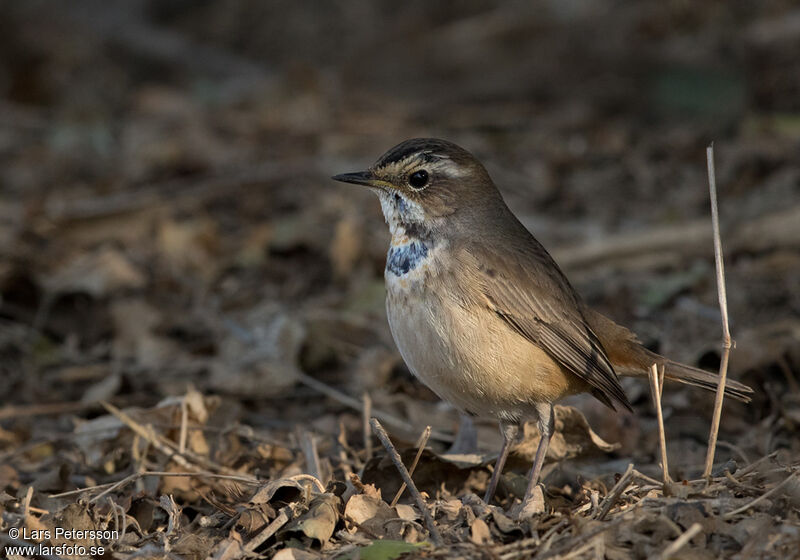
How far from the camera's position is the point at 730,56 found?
1252 cm

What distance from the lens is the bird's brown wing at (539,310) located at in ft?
18.4

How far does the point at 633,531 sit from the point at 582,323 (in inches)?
74.7

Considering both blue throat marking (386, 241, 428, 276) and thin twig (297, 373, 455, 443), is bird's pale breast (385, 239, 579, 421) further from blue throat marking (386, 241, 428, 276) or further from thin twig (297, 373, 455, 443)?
thin twig (297, 373, 455, 443)

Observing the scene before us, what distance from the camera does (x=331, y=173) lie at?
11.2m

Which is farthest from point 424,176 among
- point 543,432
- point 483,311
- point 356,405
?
point 356,405

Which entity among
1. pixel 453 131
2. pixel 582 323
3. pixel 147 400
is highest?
pixel 453 131

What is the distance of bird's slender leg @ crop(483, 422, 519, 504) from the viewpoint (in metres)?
5.56

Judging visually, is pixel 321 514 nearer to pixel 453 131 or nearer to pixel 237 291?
pixel 237 291

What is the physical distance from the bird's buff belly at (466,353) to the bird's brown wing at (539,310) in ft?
0.27

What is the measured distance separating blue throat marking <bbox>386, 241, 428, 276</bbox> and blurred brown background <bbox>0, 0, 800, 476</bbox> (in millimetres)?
1598

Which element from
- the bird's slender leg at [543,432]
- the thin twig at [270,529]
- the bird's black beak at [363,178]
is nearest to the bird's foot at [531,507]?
the bird's slender leg at [543,432]

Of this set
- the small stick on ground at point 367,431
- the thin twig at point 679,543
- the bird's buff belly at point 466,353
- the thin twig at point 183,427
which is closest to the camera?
the thin twig at point 679,543

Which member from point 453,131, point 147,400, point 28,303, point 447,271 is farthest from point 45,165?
point 447,271

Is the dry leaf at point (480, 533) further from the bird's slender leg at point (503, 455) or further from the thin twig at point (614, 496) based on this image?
the bird's slender leg at point (503, 455)
